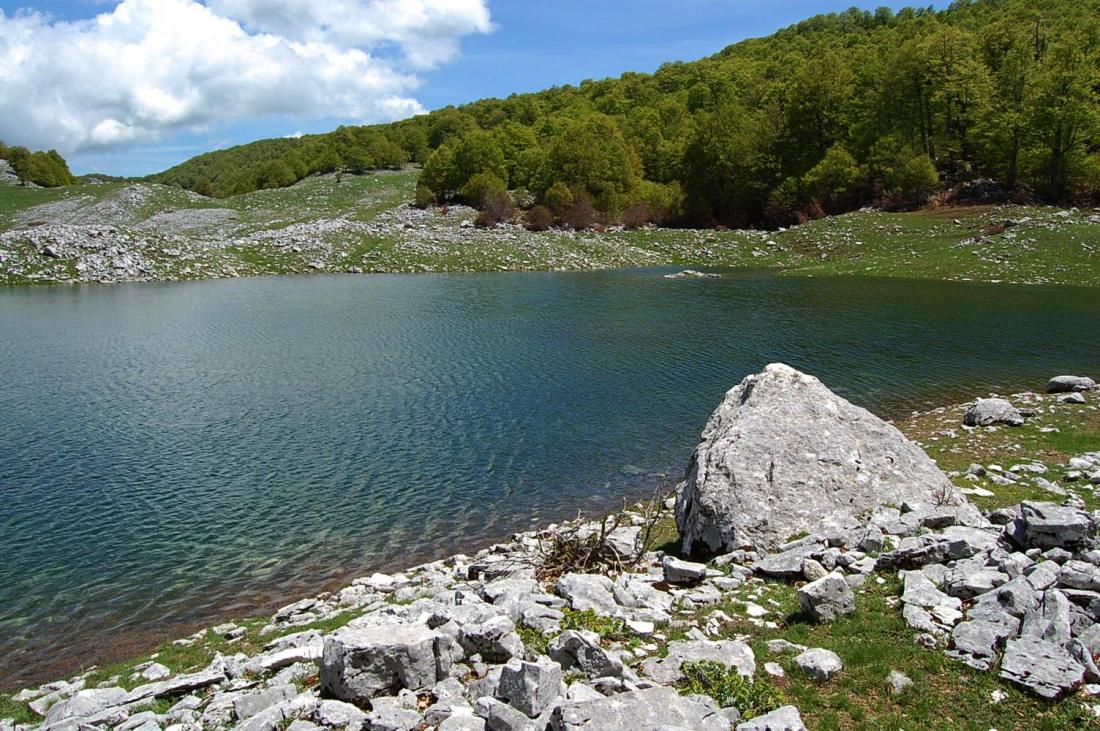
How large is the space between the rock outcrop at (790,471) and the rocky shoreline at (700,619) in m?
0.05

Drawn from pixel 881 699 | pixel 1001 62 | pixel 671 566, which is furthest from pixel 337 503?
pixel 1001 62

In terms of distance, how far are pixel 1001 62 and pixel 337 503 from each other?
129 metres

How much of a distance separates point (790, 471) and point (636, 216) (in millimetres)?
115511

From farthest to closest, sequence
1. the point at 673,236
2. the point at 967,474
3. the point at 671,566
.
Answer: the point at 673,236
the point at 967,474
the point at 671,566

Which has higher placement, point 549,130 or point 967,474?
point 549,130

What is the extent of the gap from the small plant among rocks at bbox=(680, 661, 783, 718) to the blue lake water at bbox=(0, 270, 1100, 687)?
11.5 meters

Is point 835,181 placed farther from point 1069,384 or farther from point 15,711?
point 15,711

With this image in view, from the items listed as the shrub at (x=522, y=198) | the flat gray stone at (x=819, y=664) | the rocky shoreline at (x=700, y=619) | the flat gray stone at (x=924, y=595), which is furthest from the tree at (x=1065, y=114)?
the flat gray stone at (x=819, y=664)

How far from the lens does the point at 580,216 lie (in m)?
125

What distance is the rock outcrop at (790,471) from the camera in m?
16.2

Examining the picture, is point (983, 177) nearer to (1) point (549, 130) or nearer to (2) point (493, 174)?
→ (2) point (493, 174)

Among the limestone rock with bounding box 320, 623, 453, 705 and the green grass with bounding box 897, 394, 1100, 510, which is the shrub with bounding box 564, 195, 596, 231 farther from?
the limestone rock with bounding box 320, 623, 453, 705

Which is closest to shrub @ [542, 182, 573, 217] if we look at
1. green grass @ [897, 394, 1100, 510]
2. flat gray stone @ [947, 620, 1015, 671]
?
green grass @ [897, 394, 1100, 510]

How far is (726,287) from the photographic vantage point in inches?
2968
